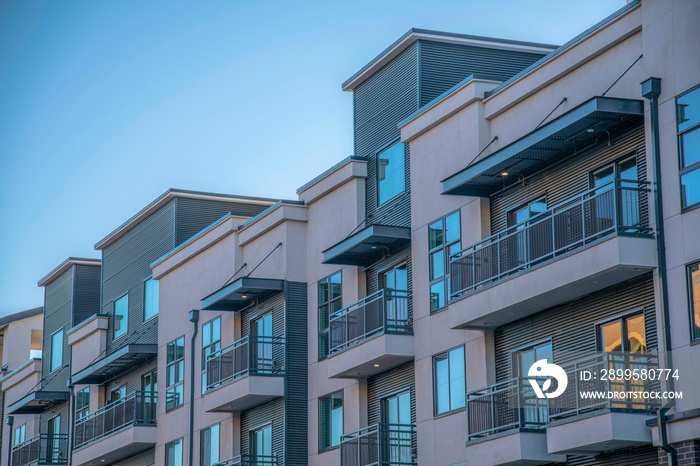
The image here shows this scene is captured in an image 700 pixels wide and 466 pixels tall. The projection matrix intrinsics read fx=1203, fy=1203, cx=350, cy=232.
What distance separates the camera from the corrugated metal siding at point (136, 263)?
147ft

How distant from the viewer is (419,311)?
96.0ft

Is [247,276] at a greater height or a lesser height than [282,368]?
greater

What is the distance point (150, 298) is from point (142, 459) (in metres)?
5.94

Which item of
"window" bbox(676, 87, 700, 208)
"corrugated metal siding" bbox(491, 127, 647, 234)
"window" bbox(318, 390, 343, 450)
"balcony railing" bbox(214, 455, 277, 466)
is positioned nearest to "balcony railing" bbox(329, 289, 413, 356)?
"window" bbox(318, 390, 343, 450)

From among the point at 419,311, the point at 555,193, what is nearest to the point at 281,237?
the point at 419,311

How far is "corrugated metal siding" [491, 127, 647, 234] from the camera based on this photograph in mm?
22703

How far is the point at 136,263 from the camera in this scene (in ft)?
154

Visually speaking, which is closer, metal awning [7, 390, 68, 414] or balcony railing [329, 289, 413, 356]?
balcony railing [329, 289, 413, 356]

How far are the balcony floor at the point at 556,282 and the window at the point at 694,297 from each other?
0.89 meters

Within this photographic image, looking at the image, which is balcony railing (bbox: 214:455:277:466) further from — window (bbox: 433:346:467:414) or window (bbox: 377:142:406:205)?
window (bbox: 377:142:406:205)

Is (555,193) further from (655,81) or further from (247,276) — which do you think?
(247,276)

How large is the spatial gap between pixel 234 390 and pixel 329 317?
4.00 m

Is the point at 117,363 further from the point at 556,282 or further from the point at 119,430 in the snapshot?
the point at 556,282

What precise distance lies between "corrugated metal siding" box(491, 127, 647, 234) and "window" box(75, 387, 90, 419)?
2721 centimetres
